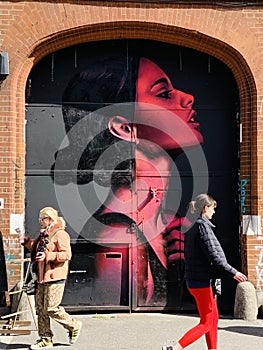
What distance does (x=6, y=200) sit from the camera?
352 inches

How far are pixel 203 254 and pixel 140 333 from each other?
206 centimetres

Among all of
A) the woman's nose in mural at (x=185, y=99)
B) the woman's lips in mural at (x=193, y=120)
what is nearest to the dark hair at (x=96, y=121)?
the woman's nose in mural at (x=185, y=99)

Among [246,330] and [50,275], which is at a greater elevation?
[50,275]

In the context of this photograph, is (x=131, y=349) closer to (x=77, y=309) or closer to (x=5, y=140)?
(x=77, y=309)

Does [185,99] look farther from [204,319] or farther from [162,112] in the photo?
[204,319]

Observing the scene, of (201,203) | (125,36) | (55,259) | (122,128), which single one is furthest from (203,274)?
(125,36)

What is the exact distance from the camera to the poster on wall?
9.43m

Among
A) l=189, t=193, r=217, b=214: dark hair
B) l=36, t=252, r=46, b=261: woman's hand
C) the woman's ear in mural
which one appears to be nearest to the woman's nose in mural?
the woman's ear in mural

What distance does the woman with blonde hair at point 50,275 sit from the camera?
7293 mm

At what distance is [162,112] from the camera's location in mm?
9625

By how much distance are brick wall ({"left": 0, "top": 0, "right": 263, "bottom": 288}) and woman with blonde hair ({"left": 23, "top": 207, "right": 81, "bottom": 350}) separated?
63.4 inches

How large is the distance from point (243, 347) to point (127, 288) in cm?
243

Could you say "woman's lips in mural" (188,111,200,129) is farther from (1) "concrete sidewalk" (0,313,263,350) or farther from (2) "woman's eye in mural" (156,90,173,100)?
(1) "concrete sidewalk" (0,313,263,350)

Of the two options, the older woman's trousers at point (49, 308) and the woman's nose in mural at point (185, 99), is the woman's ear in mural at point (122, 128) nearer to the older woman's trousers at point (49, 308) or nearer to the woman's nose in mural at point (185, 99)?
the woman's nose in mural at point (185, 99)
